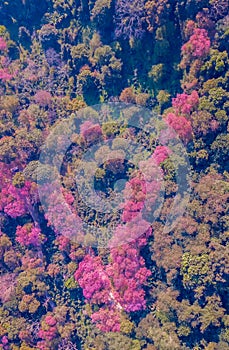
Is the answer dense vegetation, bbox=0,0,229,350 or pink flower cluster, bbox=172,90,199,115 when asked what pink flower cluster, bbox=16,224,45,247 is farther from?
pink flower cluster, bbox=172,90,199,115

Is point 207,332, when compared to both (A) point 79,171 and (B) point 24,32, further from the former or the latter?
(B) point 24,32

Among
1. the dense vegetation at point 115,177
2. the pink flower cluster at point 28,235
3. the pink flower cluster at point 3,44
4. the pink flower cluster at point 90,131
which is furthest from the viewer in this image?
the pink flower cluster at point 3,44

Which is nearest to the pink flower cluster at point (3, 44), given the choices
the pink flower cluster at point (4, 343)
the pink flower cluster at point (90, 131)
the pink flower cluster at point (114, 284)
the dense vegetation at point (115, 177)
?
the dense vegetation at point (115, 177)

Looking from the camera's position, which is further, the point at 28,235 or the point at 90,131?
the point at 90,131

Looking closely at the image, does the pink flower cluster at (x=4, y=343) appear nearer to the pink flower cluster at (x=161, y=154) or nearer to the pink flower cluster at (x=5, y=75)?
the pink flower cluster at (x=161, y=154)

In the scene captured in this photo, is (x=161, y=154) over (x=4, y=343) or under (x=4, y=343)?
over

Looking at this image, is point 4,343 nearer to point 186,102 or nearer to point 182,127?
point 182,127

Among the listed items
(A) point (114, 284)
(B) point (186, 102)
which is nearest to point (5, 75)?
(B) point (186, 102)

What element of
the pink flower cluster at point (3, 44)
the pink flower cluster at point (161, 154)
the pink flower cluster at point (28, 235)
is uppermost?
the pink flower cluster at point (3, 44)
